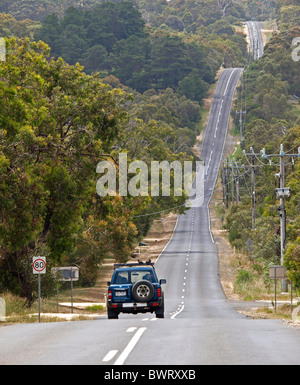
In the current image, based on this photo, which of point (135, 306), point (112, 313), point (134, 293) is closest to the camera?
point (134, 293)

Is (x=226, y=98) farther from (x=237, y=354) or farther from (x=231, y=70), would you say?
(x=237, y=354)

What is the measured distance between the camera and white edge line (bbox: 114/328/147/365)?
35.5 feet

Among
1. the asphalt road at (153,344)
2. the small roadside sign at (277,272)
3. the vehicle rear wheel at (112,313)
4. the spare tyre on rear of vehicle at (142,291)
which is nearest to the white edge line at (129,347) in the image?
the asphalt road at (153,344)

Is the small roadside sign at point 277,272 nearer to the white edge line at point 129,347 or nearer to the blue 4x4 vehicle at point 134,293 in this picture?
the blue 4x4 vehicle at point 134,293

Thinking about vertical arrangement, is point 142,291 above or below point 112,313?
above

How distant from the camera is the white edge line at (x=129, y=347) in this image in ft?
35.5

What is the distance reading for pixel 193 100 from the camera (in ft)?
553

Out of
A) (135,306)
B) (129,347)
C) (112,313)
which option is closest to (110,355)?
(129,347)

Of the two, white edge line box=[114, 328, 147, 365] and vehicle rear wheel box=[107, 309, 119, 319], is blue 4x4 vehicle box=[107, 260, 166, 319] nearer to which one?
vehicle rear wheel box=[107, 309, 119, 319]

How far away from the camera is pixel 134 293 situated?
73.0ft

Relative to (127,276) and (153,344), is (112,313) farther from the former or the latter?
(153,344)

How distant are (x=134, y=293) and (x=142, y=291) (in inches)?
10.1

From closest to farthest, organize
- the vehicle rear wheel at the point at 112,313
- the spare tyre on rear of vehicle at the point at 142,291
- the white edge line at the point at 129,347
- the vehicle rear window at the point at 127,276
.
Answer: the white edge line at the point at 129,347 → the spare tyre on rear of vehicle at the point at 142,291 → the vehicle rear wheel at the point at 112,313 → the vehicle rear window at the point at 127,276
